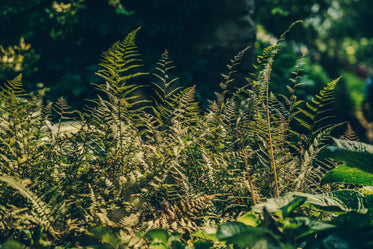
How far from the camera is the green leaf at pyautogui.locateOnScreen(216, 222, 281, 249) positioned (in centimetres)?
87

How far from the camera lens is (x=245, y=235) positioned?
0.90 meters

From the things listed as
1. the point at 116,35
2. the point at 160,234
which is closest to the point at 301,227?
the point at 160,234

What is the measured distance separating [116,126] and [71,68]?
2885mm

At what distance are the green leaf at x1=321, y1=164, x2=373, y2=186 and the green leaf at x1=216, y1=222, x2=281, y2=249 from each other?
503 mm

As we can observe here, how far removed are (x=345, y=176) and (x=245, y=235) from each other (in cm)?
64

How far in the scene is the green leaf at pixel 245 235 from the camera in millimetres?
867

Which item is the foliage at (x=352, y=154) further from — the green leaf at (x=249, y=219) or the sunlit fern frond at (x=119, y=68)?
the sunlit fern frond at (x=119, y=68)

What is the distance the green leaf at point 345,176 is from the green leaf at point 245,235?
503mm

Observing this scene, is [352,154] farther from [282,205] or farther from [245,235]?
[245,235]

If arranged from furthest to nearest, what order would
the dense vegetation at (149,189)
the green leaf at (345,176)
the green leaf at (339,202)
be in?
1. the green leaf at (345,176)
2. the green leaf at (339,202)
3. the dense vegetation at (149,189)

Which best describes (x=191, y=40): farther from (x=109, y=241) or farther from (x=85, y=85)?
(x=109, y=241)

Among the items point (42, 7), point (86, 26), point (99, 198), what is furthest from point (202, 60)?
point (99, 198)

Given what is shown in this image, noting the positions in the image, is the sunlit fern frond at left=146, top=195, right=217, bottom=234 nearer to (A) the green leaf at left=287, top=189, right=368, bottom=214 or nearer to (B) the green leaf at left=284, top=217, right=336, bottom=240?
(B) the green leaf at left=284, top=217, right=336, bottom=240

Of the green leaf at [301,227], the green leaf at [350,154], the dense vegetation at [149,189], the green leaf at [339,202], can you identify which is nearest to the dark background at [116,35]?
the dense vegetation at [149,189]
